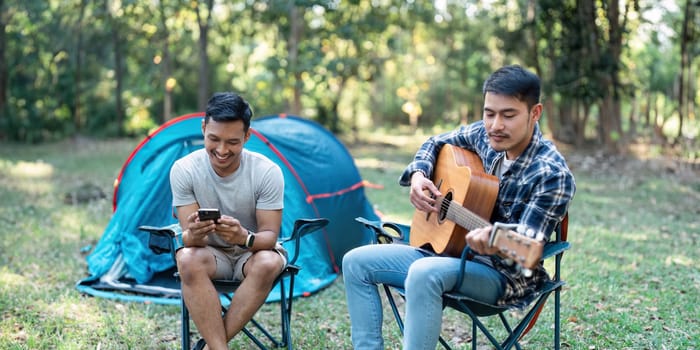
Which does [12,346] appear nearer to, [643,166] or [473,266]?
[473,266]

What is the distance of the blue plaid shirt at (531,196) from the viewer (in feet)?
7.69

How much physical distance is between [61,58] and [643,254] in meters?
15.1

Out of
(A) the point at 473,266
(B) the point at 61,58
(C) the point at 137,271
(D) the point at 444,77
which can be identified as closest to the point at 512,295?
(A) the point at 473,266

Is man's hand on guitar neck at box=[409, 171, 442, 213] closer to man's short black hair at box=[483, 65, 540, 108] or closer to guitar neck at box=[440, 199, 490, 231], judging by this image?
guitar neck at box=[440, 199, 490, 231]

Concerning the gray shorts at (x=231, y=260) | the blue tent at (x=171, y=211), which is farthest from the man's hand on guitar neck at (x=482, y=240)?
the blue tent at (x=171, y=211)

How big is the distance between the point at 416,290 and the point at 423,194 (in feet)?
1.59

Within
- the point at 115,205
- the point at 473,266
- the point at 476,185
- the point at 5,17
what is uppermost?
the point at 5,17

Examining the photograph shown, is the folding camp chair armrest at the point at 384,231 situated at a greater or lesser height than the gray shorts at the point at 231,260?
greater

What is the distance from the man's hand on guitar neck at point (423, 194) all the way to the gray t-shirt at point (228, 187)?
2.06ft

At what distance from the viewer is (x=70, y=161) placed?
11539 millimetres

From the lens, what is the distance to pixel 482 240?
7.07 feet

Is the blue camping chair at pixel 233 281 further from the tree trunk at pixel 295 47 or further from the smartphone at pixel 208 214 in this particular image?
the tree trunk at pixel 295 47

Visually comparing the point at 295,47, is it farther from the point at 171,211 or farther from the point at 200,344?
the point at 200,344

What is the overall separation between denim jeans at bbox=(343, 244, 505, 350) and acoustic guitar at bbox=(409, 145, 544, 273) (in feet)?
0.48
